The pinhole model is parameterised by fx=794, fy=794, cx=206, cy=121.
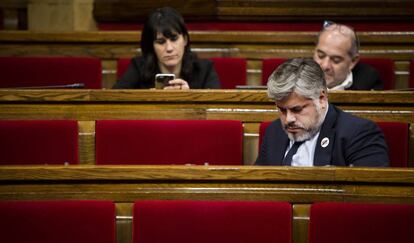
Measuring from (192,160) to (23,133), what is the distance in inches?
8.6

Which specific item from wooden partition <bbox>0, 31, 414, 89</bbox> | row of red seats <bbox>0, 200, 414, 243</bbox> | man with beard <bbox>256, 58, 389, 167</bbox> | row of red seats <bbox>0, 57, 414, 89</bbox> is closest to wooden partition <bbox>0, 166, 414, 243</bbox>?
row of red seats <bbox>0, 200, 414, 243</bbox>

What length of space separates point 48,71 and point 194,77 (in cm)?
25

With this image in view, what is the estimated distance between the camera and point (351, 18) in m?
1.68

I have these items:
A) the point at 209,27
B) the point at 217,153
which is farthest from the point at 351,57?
the point at 209,27

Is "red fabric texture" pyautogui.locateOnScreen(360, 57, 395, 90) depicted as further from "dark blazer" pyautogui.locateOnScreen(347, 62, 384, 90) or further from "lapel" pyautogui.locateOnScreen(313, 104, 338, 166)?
"lapel" pyautogui.locateOnScreen(313, 104, 338, 166)

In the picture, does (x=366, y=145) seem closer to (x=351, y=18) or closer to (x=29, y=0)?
(x=351, y=18)

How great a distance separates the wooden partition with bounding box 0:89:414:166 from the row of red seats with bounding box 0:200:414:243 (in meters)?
0.38

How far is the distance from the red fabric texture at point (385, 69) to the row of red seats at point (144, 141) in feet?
1.20

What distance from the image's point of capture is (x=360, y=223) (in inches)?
26.7

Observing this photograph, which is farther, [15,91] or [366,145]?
[15,91]

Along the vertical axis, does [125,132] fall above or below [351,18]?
below

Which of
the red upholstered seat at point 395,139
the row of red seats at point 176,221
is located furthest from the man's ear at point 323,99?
the row of red seats at point 176,221

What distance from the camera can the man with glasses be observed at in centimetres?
128

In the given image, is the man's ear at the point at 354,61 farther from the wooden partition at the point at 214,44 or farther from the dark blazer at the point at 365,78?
the wooden partition at the point at 214,44
